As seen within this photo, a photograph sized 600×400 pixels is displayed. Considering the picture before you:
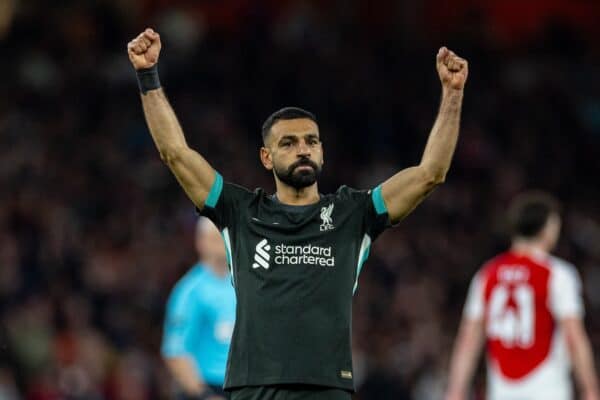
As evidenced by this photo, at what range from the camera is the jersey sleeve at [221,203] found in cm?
586

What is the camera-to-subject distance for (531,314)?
29.9 ft

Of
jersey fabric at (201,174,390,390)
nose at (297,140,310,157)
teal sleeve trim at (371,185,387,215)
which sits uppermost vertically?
nose at (297,140,310,157)

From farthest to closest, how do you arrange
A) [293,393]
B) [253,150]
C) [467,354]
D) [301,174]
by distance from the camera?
[253,150] < [467,354] < [301,174] < [293,393]

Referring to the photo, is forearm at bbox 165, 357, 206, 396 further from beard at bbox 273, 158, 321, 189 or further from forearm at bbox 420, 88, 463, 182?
forearm at bbox 420, 88, 463, 182

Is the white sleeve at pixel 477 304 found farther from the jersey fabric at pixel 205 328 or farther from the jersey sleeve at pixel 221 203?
the jersey sleeve at pixel 221 203

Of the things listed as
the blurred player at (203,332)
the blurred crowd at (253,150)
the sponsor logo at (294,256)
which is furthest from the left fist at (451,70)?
the blurred crowd at (253,150)

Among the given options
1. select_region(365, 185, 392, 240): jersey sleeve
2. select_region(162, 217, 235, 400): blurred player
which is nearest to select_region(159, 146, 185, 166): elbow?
select_region(365, 185, 392, 240): jersey sleeve

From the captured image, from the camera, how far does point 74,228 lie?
48.8 ft

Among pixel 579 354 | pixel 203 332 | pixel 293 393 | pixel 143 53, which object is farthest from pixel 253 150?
pixel 293 393

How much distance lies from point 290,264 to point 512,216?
3.70 metres

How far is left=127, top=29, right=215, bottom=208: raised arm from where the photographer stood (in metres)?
5.86

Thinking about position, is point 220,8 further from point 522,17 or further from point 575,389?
point 575,389

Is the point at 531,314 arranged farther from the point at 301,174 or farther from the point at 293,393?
the point at 293,393

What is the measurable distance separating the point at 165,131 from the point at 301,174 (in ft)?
1.87
